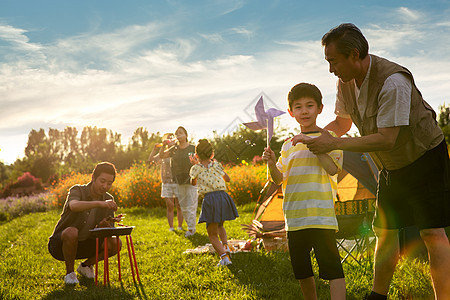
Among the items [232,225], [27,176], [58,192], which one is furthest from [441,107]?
[27,176]

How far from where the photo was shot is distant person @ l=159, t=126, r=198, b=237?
24.0 feet

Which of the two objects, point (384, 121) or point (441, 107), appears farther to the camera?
point (441, 107)

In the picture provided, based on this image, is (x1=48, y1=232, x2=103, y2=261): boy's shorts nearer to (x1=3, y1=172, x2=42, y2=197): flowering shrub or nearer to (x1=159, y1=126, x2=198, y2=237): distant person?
(x1=159, y1=126, x2=198, y2=237): distant person

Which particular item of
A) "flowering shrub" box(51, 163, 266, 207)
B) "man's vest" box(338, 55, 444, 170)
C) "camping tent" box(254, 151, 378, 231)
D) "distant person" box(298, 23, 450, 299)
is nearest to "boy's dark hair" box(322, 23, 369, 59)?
"distant person" box(298, 23, 450, 299)

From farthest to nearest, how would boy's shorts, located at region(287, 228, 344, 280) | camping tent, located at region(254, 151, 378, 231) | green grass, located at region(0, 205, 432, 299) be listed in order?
1. camping tent, located at region(254, 151, 378, 231)
2. green grass, located at region(0, 205, 432, 299)
3. boy's shorts, located at region(287, 228, 344, 280)

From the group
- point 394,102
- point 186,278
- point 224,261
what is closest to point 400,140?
point 394,102

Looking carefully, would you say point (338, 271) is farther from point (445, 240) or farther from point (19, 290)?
point (19, 290)

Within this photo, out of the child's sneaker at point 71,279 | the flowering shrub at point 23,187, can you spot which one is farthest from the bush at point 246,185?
the flowering shrub at point 23,187

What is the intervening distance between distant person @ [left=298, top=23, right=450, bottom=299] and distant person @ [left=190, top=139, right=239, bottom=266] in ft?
8.03

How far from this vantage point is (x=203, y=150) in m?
5.11

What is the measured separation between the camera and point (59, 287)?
4.26 m

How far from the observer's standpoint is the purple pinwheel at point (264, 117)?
3.08m

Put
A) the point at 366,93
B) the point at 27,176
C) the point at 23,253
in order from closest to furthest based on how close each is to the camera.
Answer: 1. the point at 366,93
2. the point at 23,253
3. the point at 27,176

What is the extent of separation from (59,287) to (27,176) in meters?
20.3
